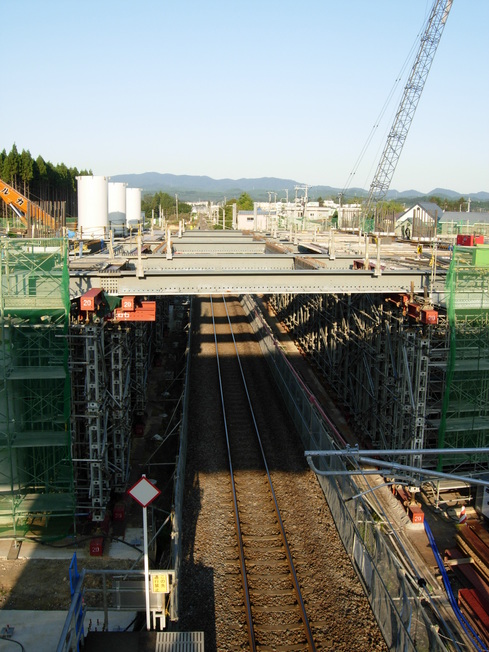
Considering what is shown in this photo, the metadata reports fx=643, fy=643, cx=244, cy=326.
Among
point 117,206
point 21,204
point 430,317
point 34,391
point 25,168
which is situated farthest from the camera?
point 25,168

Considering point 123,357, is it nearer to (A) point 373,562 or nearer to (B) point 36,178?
(A) point 373,562

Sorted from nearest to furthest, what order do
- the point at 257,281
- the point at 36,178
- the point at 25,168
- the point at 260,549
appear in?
the point at 260,549
the point at 257,281
the point at 25,168
the point at 36,178

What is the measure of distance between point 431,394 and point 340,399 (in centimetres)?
567

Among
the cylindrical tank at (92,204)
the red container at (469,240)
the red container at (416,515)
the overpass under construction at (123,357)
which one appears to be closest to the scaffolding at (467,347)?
the overpass under construction at (123,357)

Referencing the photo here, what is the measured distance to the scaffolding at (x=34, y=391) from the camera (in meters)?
12.7

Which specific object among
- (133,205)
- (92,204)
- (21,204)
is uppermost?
(133,205)

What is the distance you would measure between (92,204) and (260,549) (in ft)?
48.6

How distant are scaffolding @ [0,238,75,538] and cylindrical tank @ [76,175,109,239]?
32.0 feet

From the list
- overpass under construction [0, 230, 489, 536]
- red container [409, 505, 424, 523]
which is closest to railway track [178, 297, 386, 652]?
red container [409, 505, 424, 523]

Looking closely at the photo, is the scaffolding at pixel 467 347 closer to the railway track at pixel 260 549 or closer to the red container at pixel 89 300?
the railway track at pixel 260 549

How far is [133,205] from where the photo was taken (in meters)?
38.3

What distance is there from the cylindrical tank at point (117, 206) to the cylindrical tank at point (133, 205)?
19.8ft

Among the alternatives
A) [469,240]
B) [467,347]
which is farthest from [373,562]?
[469,240]

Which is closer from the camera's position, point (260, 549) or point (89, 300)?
point (260, 549)
